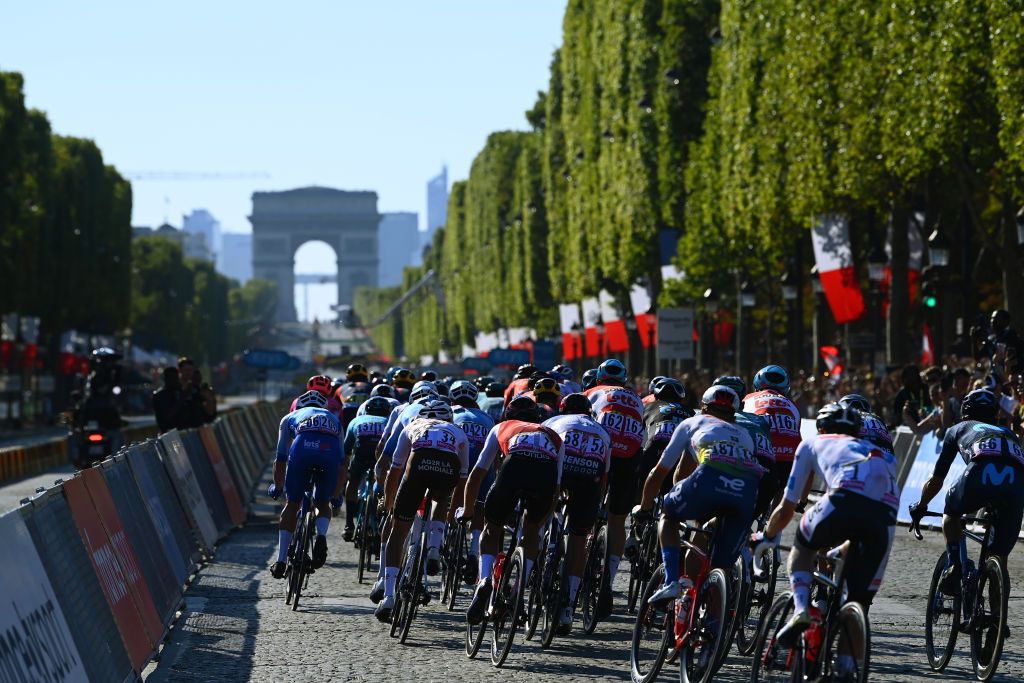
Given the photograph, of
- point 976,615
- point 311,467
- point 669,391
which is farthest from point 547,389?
point 976,615

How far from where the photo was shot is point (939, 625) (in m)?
11.8

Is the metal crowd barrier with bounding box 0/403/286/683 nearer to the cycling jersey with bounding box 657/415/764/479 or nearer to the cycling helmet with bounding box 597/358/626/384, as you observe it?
the cycling jersey with bounding box 657/415/764/479

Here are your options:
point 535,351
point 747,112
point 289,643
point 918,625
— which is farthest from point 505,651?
point 535,351

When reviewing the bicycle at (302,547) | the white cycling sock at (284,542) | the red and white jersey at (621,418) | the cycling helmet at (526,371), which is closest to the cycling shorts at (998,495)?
the red and white jersey at (621,418)

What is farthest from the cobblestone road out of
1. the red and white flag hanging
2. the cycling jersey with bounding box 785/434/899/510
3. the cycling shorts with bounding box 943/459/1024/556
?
the red and white flag hanging

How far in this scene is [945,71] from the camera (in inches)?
1020

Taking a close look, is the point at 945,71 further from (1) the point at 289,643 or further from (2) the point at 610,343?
(2) the point at 610,343

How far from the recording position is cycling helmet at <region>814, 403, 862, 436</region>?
9430 millimetres

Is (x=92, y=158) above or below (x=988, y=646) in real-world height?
above

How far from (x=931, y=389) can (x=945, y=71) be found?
19.8 feet

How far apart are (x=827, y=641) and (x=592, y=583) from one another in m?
4.70

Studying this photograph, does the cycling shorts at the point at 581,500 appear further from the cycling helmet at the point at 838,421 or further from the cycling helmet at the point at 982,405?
the cycling helmet at the point at 838,421

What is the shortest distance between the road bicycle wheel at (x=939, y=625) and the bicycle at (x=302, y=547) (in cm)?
478

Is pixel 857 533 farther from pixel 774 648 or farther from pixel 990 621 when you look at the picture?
pixel 990 621
